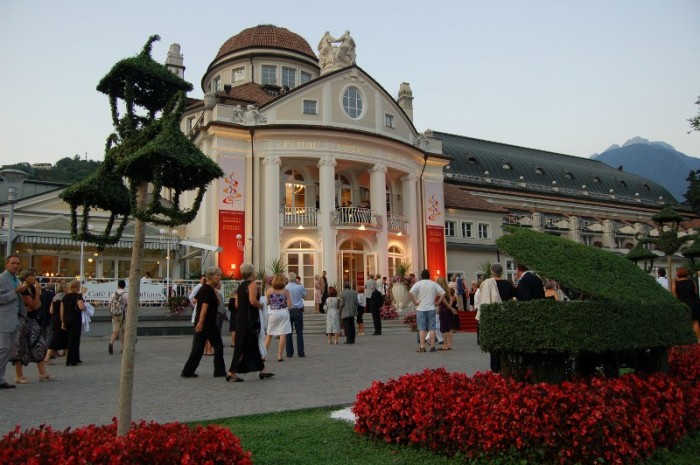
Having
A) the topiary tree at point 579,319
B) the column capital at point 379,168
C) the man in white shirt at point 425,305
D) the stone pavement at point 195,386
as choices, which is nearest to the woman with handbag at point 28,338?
the stone pavement at point 195,386

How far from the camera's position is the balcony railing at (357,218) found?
3055 cm

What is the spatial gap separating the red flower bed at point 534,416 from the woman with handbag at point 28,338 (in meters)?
6.62

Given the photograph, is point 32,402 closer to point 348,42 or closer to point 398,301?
point 398,301

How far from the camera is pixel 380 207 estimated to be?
3156 centimetres

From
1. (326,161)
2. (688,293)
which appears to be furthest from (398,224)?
(688,293)

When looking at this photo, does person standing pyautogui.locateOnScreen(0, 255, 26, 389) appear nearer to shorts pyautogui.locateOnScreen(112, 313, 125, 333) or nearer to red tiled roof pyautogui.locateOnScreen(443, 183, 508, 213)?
shorts pyautogui.locateOnScreen(112, 313, 125, 333)

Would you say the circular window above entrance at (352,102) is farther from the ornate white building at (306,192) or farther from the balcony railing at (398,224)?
the balcony railing at (398,224)

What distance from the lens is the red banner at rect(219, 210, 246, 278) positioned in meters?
27.8

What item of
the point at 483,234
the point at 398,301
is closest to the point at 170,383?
the point at 398,301

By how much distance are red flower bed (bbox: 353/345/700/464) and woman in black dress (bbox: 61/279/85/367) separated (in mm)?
8723

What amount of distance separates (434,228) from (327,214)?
783 centimetres

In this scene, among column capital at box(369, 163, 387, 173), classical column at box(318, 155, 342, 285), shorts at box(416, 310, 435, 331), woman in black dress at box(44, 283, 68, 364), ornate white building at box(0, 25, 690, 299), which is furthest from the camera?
column capital at box(369, 163, 387, 173)

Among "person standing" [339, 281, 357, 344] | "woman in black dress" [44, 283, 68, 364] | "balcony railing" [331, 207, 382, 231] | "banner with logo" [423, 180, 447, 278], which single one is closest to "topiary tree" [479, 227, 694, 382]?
"woman in black dress" [44, 283, 68, 364]

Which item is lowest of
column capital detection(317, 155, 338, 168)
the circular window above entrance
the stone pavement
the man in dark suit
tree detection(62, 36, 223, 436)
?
the stone pavement
